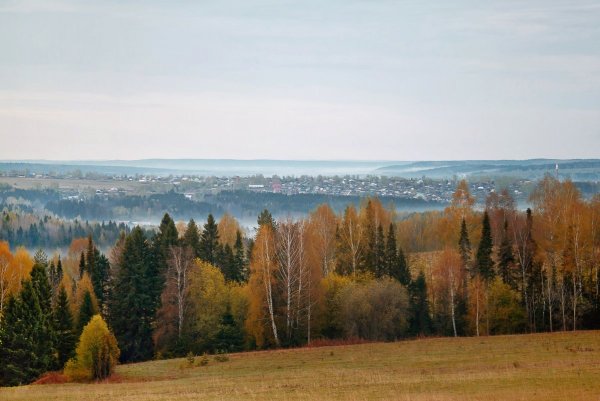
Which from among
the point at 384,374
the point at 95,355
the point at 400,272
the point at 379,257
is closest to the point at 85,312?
the point at 95,355

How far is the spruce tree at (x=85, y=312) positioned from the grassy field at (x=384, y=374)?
12.9 metres

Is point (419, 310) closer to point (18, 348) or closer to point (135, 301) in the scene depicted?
point (135, 301)

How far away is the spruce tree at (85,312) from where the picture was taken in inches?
2820

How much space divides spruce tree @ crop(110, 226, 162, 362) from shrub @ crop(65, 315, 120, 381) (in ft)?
66.9

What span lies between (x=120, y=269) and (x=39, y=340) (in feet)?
60.7

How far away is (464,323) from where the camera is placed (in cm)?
7488

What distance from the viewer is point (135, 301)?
251 ft

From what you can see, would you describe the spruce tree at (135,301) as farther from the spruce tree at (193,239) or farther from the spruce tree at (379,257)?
the spruce tree at (379,257)

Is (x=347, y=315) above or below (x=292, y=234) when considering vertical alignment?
below

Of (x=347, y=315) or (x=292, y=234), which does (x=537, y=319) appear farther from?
(x=292, y=234)

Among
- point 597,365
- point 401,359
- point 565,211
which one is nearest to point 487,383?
point 597,365

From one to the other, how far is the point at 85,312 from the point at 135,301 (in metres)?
5.76

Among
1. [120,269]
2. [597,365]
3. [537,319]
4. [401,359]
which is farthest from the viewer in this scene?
[120,269]

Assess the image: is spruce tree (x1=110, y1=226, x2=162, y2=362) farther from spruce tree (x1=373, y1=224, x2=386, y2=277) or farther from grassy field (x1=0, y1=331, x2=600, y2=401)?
spruce tree (x1=373, y1=224, x2=386, y2=277)
